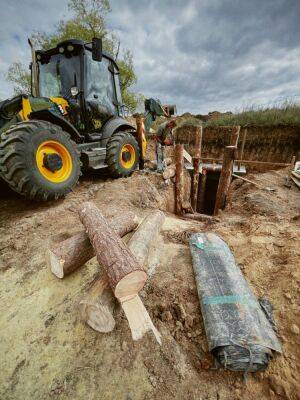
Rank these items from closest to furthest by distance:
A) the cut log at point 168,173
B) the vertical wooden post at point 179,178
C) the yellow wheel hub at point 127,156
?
the yellow wheel hub at point 127,156 → the vertical wooden post at point 179,178 → the cut log at point 168,173

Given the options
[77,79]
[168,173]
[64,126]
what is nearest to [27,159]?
[64,126]

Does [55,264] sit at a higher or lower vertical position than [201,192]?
higher

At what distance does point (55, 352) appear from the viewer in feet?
5.17

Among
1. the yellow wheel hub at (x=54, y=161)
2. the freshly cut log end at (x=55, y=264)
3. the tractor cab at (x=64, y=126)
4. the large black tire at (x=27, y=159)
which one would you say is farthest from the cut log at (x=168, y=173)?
the freshly cut log end at (x=55, y=264)

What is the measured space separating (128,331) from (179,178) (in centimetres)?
515

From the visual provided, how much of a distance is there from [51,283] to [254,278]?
228 centimetres

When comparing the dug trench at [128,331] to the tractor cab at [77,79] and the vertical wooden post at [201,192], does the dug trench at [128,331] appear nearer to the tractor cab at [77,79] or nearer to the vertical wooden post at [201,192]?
the tractor cab at [77,79]

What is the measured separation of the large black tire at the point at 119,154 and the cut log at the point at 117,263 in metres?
3.09

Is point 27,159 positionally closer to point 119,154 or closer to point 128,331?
point 119,154

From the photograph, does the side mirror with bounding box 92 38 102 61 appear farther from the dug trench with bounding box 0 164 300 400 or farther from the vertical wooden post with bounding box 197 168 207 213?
the vertical wooden post with bounding box 197 168 207 213

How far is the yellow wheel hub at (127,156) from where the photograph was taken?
5281mm

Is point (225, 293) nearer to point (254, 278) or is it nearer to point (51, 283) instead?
point (254, 278)

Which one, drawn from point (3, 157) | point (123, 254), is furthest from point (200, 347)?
point (3, 157)

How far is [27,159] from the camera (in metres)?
2.90
